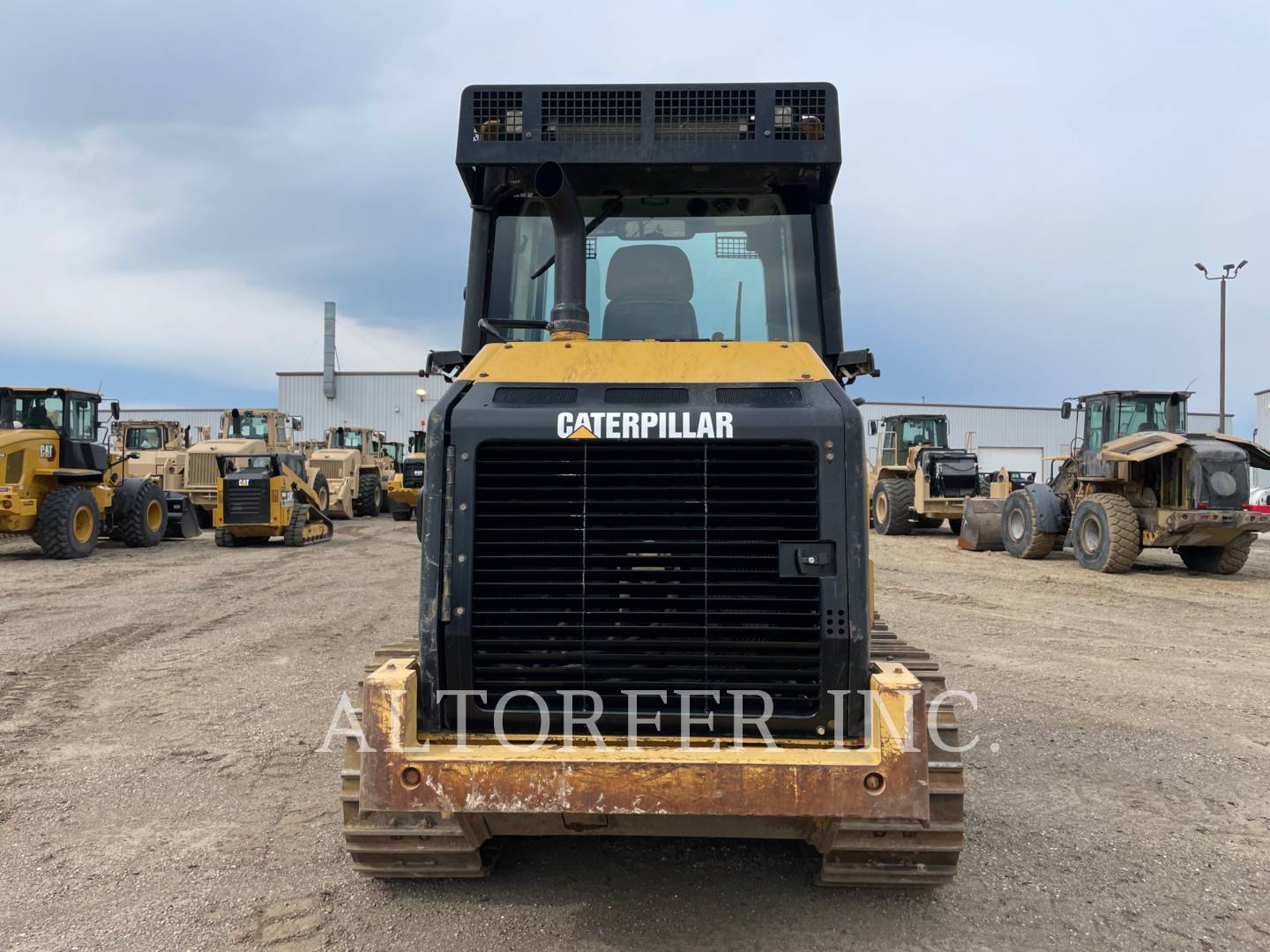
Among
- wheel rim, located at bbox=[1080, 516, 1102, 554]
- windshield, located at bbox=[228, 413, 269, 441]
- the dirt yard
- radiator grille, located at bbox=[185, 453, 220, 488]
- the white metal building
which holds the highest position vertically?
the white metal building

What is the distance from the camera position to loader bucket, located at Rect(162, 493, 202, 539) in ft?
58.4

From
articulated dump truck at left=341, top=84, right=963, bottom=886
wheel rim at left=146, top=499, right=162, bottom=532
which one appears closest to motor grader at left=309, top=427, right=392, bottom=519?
wheel rim at left=146, top=499, right=162, bottom=532

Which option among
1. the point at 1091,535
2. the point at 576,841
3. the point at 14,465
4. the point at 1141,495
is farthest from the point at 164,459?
the point at 1141,495

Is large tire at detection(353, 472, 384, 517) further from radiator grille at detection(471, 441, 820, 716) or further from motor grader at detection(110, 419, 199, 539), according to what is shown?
radiator grille at detection(471, 441, 820, 716)

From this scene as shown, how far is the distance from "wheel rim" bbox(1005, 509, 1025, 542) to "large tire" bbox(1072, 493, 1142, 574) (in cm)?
152

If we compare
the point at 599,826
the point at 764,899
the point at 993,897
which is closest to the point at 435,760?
the point at 599,826

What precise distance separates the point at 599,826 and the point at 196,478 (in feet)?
63.0

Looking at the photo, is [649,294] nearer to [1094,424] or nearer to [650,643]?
[650,643]

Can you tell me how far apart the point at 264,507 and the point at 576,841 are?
14.1m

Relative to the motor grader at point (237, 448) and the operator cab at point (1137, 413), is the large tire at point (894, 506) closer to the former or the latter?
the operator cab at point (1137, 413)

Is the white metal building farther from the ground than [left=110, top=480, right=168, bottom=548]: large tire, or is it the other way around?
the white metal building

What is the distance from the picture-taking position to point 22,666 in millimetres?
6609

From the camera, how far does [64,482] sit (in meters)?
14.5

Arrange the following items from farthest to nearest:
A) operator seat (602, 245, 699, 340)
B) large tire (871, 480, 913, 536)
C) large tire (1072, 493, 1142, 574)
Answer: large tire (871, 480, 913, 536), large tire (1072, 493, 1142, 574), operator seat (602, 245, 699, 340)
